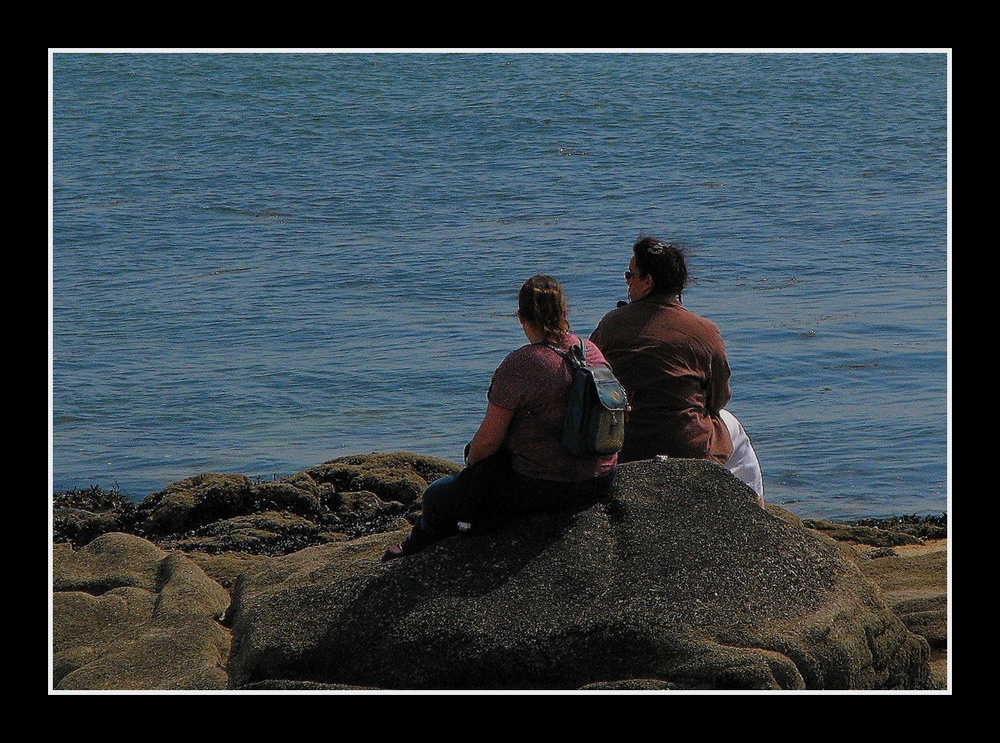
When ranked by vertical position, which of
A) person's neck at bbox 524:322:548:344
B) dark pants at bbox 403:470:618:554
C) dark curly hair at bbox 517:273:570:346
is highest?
dark curly hair at bbox 517:273:570:346

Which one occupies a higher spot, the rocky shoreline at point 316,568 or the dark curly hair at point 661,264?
the dark curly hair at point 661,264

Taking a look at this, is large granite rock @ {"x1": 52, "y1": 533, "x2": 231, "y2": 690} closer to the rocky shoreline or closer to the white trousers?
the rocky shoreline

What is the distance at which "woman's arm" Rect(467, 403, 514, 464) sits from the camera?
5.59 meters

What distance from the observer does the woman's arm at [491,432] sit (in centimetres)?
559

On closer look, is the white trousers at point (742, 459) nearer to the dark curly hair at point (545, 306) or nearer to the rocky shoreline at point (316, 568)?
the rocky shoreline at point (316, 568)

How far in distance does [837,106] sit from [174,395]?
22998 mm

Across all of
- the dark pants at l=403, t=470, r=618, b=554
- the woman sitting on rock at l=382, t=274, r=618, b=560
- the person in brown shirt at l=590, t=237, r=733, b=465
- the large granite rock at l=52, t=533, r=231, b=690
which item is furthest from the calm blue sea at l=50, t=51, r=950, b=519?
the person in brown shirt at l=590, t=237, r=733, b=465

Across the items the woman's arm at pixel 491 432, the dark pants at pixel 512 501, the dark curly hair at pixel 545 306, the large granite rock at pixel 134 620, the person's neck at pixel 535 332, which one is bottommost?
the large granite rock at pixel 134 620

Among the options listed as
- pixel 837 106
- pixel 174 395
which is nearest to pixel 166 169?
pixel 174 395

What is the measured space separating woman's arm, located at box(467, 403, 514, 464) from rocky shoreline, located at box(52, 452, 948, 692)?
0.45m

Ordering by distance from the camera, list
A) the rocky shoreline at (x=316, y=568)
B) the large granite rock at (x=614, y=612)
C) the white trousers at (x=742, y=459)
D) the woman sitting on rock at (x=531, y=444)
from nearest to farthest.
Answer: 1. the large granite rock at (x=614, y=612)
2. the rocky shoreline at (x=316, y=568)
3. the woman sitting on rock at (x=531, y=444)
4. the white trousers at (x=742, y=459)

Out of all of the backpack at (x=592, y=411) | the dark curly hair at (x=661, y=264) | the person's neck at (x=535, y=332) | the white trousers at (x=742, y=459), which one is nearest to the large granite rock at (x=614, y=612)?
the backpack at (x=592, y=411)

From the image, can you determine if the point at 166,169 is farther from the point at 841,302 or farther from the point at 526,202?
the point at 841,302

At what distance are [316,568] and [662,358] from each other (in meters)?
1.99
